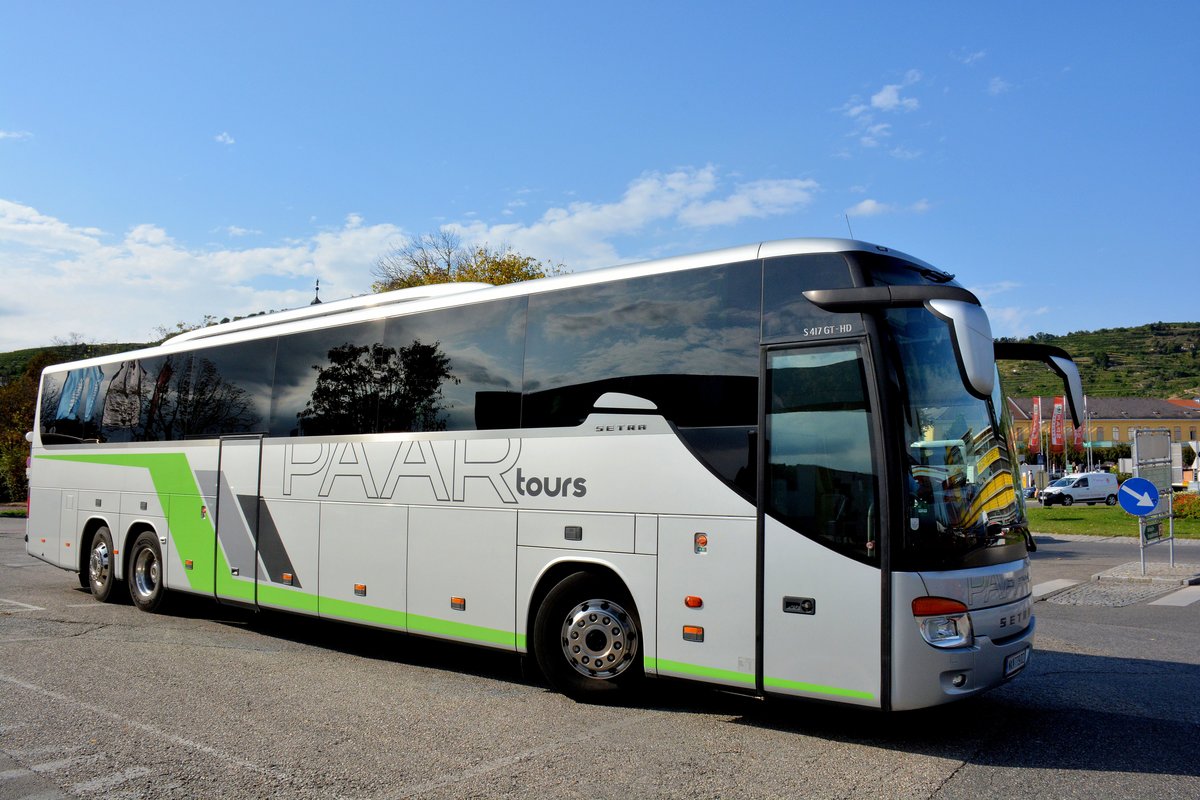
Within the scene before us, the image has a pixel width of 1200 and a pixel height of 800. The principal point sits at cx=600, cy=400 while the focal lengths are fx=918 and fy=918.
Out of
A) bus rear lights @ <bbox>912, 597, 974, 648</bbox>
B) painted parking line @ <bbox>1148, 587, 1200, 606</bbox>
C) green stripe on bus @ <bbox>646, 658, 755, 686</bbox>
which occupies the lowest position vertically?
painted parking line @ <bbox>1148, 587, 1200, 606</bbox>

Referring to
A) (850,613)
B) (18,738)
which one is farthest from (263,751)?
(850,613)

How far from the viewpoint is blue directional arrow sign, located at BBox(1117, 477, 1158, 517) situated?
15.1m

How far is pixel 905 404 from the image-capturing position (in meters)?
5.79

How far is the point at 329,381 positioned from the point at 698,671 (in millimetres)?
5093

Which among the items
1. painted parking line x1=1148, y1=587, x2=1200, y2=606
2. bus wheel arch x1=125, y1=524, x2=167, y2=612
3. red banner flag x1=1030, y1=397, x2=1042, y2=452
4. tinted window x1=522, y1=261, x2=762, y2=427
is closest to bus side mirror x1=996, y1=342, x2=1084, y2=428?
tinted window x1=522, y1=261, x2=762, y2=427

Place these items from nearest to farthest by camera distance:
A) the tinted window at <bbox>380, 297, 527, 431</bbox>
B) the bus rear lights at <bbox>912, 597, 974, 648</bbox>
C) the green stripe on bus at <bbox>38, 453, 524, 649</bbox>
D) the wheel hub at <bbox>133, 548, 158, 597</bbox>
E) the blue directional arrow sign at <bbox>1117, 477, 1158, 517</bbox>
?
the bus rear lights at <bbox>912, 597, 974, 648</bbox>
the tinted window at <bbox>380, 297, 527, 431</bbox>
the green stripe on bus at <bbox>38, 453, 524, 649</bbox>
the wheel hub at <bbox>133, 548, 158, 597</bbox>
the blue directional arrow sign at <bbox>1117, 477, 1158, 517</bbox>

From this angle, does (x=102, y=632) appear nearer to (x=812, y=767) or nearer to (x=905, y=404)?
(x=812, y=767)

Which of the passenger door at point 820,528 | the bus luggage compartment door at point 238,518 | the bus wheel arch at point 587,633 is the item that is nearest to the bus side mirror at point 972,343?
the passenger door at point 820,528

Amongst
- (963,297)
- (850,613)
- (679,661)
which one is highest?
(963,297)

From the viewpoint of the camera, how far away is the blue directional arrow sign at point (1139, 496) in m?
15.1

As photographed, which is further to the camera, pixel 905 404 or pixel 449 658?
pixel 449 658

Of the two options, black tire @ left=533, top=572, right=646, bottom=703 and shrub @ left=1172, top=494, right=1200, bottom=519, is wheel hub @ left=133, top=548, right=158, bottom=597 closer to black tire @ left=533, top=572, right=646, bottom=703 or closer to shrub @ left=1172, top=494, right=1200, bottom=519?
black tire @ left=533, top=572, right=646, bottom=703

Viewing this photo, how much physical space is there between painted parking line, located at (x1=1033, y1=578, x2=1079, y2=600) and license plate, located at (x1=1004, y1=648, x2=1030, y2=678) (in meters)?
8.48

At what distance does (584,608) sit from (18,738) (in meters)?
3.88
